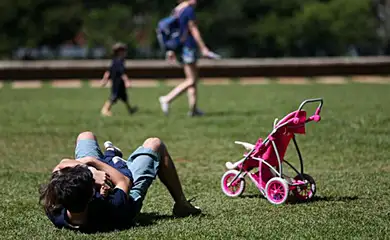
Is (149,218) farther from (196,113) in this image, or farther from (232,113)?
(232,113)

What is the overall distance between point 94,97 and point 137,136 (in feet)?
32.8

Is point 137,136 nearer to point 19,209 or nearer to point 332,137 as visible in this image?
point 332,137

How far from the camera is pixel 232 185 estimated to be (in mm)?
7309

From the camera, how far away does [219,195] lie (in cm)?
738

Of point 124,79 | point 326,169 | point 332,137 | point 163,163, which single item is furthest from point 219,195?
point 124,79

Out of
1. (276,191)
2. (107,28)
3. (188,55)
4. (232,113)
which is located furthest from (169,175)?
(107,28)

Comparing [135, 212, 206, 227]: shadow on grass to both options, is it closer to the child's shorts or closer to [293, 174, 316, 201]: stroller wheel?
[293, 174, 316, 201]: stroller wheel

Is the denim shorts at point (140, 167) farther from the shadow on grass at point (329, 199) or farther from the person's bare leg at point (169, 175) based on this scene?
the shadow on grass at point (329, 199)

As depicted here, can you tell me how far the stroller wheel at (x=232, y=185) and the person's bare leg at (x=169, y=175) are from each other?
900mm

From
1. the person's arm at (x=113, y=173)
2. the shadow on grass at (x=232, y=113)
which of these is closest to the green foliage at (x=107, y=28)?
the shadow on grass at (x=232, y=113)

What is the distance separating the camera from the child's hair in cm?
540

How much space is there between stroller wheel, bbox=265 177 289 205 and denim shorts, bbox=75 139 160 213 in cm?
107

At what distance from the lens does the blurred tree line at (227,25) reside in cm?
5484

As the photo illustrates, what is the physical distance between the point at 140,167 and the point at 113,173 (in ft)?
0.84
